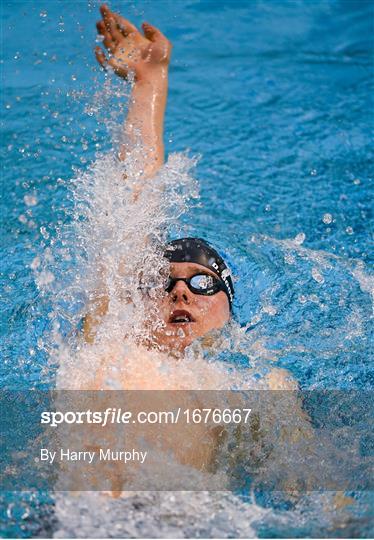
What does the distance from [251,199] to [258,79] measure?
4.73 ft

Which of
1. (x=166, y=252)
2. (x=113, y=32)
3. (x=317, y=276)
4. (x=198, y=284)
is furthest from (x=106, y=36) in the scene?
(x=317, y=276)

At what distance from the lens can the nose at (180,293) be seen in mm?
2857

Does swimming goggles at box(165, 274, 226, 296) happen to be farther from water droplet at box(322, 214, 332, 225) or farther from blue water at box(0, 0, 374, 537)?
water droplet at box(322, 214, 332, 225)

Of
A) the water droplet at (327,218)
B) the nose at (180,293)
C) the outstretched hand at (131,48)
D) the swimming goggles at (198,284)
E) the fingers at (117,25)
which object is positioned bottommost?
the nose at (180,293)

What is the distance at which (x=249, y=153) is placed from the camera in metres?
4.51

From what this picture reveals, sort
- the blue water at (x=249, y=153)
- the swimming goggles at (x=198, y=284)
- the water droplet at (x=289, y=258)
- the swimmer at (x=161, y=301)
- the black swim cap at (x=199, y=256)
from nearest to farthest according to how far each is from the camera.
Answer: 1. the swimmer at (x=161, y=301)
2. the swimming goggles at (x=198, y=284)
3. the black swim cap at (x=199, y=256)
4. the blue water at (x=249, y=153)
5. the water droplet at (x=289, y=258)

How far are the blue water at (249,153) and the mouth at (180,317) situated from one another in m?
0.41

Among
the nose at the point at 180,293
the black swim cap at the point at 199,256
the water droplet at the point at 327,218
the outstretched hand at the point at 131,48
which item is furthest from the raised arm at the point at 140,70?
the water droplet at the point at 327,218

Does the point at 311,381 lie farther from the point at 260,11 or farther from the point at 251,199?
the point at 260,11

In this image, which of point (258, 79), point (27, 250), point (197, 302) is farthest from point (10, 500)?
point (258, 79)

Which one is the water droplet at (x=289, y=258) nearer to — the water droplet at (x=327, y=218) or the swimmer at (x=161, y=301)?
the water droplet at (x=327, y=218)

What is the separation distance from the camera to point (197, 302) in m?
2.88

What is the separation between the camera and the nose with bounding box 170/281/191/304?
2857 mm

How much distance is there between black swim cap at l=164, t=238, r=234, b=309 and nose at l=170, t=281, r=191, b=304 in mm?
131
